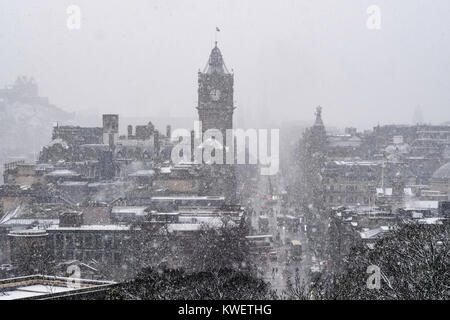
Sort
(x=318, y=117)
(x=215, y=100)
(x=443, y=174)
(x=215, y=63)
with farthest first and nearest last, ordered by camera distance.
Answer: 1. (x=318, y=117)
2. (x=443, y=174)
3. (x=215, y=63)
4. (x=215, y=100)

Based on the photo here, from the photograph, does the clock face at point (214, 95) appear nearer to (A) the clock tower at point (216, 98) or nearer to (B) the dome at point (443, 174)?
(A) the clock tower at point (216, 98)

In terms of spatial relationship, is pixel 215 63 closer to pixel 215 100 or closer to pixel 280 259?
pixel 215 100

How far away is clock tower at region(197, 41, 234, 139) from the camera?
72.4 metres

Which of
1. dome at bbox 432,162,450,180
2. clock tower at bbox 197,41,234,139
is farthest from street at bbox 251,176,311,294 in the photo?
dome at bbox 432,162,450,180

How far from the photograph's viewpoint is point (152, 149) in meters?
76.9

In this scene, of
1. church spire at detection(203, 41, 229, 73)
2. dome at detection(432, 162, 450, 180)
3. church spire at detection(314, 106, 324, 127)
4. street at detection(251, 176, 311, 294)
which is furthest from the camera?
church spire at detection(314, 106, 324, 127)

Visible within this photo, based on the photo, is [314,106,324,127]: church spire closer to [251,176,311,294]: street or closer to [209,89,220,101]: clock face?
[251,176,311,294]: street

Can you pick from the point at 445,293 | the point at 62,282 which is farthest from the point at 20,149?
the point at 445,293

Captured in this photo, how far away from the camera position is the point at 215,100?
72.4 metres

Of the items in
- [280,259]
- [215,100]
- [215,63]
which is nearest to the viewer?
[280,259]

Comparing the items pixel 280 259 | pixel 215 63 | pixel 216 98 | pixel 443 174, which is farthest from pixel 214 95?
pixel 443 174

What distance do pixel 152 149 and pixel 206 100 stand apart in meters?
8.61

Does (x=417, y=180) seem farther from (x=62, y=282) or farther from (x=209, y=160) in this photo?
(x=62, y=282)

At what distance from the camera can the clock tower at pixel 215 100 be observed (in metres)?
72.4
